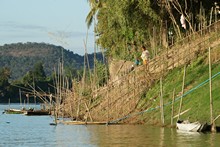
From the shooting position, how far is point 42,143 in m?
25.0

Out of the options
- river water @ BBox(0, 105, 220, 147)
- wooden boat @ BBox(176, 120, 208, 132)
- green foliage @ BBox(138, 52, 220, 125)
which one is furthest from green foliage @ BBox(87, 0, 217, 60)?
wooden boat @ BBox(176, 120, 208, 132)

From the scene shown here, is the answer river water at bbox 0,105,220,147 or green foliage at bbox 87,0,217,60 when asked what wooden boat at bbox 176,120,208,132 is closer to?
river water at bbox 0,105,220,147

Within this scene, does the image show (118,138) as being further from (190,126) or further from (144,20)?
(144,20)

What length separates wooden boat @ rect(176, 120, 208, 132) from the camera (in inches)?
965

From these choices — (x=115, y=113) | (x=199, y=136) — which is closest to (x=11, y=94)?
(x=115, y=113)

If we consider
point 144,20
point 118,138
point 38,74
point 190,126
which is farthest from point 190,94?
point 38,74

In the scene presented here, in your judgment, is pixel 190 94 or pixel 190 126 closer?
pixel 190 126

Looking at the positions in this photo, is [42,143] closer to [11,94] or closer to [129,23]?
[129,23]

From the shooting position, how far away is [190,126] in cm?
2494

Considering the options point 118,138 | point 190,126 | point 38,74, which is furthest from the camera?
point 38,74

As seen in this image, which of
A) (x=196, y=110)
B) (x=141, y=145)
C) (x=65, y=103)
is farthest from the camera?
(x=65, y=103)

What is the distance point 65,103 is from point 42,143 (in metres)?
16.7

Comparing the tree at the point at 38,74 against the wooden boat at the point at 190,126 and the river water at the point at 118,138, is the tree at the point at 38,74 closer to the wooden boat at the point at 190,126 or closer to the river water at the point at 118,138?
the river water at the point at 118,138

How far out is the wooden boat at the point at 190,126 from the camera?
24500 millimetres
